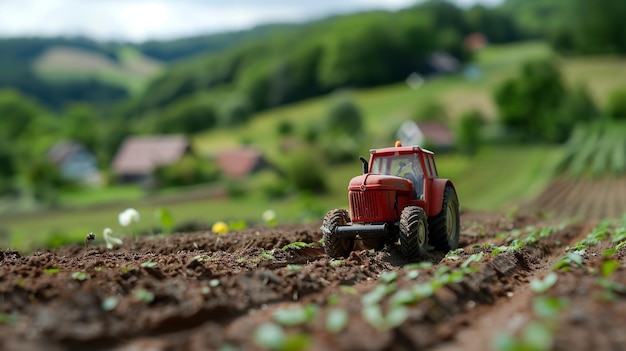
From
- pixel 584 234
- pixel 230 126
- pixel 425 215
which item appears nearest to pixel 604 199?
pixel 584 234

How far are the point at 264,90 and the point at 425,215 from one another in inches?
4159

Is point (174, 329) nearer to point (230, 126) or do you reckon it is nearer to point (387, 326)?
point (387, 326)

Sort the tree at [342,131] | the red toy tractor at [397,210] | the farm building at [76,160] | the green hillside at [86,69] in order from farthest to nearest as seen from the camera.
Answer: the green hillside at [86,69], the farm building at [76,160], the tree at [342,131], the red toy tractor at [397,210]

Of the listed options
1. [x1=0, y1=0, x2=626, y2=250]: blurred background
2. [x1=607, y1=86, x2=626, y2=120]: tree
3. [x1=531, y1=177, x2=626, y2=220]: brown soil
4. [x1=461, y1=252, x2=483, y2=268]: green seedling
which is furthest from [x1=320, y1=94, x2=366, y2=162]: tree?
[x1=461, y1=252, x2=483, y2=268]: green seedling

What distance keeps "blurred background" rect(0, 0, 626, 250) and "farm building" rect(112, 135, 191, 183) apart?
0.22 meters

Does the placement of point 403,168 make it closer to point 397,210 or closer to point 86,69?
point 397,210

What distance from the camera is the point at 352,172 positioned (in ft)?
178

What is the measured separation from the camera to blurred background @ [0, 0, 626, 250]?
40.2 m

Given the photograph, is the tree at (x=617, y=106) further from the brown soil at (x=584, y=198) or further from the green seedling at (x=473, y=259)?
the green seedling at (x=473, y=259)

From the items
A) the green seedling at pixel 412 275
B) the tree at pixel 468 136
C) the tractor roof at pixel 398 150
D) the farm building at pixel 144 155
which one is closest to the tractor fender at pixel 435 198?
the tractor roof at pixel 398 150

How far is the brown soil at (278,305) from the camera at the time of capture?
17.5ft

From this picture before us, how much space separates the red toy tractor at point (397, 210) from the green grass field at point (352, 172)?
1033 centimetres

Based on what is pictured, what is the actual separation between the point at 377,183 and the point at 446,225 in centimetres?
165

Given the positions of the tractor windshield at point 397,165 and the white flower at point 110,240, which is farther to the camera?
the white flower at point 110,240
